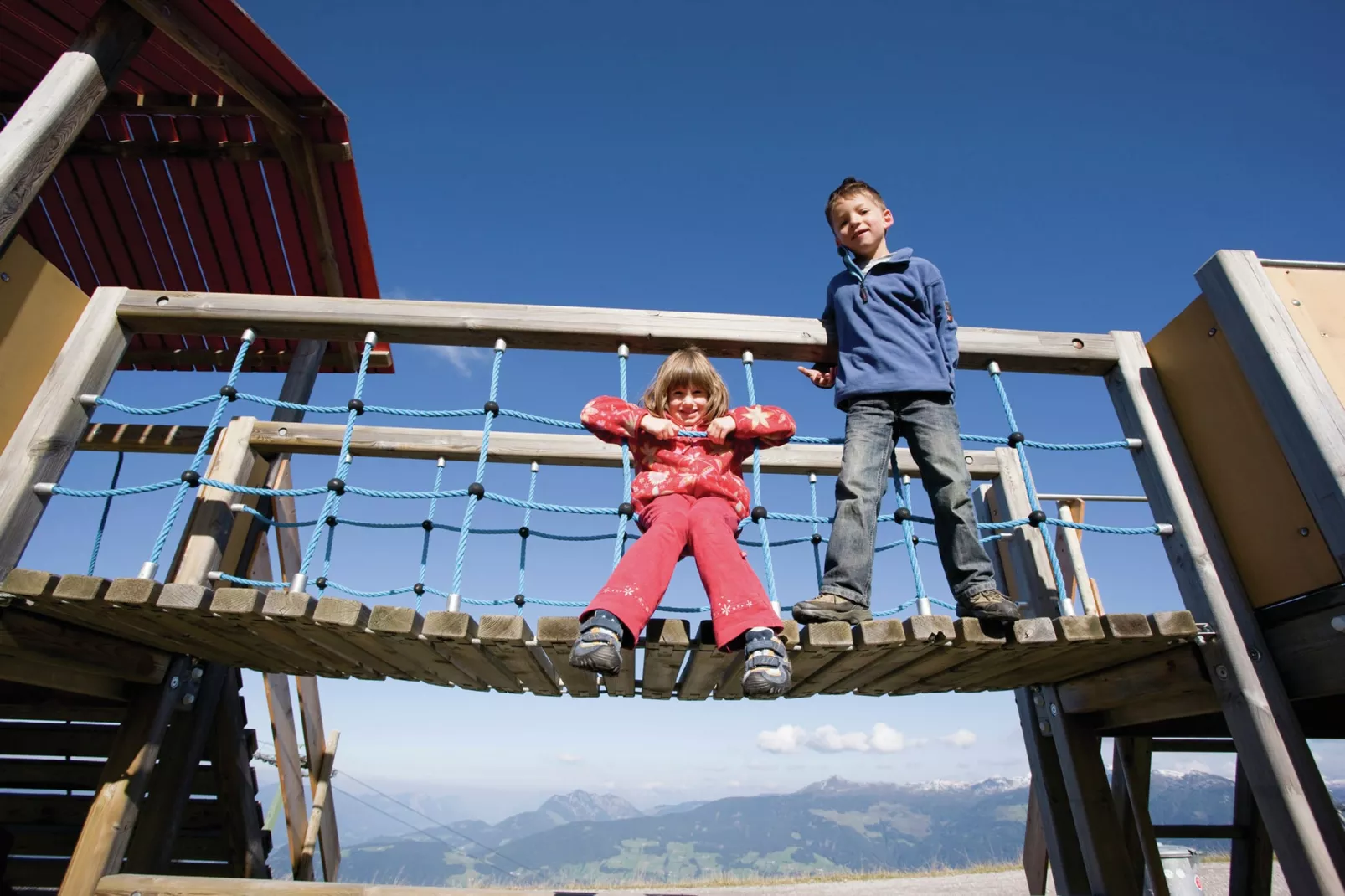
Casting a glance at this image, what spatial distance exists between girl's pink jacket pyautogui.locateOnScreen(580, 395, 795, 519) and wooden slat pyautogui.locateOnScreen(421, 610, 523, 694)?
80 cm

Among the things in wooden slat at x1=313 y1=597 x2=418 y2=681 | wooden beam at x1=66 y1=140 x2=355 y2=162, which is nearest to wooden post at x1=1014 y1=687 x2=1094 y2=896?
wooden slat at x1=313 y1=597 x2=418 y2=681

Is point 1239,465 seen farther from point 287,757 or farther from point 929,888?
point 929,888

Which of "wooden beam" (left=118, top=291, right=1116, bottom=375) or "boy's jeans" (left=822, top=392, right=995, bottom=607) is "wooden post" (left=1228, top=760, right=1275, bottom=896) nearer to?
"wooden beam" (left=118, top=291, right=1116, bottom=375)

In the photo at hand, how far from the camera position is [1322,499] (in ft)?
7.53

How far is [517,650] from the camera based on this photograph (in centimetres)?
230

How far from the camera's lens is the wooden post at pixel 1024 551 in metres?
3.52

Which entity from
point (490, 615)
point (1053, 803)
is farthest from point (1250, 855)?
point (490, 615)

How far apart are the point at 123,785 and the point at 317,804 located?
2.82 meters

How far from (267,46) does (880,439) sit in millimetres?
4271

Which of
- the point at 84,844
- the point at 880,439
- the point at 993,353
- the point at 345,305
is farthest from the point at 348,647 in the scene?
the point at 993,353

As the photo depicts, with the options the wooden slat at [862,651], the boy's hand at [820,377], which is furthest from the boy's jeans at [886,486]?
the boy's hand at [820,377]

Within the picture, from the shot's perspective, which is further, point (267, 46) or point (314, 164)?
point (314, 164)

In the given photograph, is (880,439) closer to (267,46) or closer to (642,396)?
(642,396)

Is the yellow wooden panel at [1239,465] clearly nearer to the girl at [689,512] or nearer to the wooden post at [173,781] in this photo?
the girl at [689,512]
